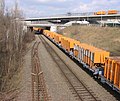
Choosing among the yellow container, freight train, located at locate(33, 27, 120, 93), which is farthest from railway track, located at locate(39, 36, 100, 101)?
the yellow container

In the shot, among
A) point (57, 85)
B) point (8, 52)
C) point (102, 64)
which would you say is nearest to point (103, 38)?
point (8, 52)

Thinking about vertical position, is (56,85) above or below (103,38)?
below

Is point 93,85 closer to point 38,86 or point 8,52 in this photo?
point 38,86

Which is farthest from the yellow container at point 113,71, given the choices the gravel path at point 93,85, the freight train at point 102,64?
the gravel path at point 93,85

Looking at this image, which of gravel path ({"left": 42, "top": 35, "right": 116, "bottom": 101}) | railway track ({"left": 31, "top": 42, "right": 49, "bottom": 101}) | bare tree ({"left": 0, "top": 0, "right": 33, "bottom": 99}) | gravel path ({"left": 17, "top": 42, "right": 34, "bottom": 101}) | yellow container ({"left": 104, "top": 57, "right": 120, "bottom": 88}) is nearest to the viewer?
yellow container ({"left": 104, "top": 57, "right": 120, "bottom": 88})

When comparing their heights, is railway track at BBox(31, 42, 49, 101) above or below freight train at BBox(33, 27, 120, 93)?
below

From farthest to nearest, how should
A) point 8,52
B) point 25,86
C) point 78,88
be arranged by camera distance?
1. point 8,52
2. point 25,86
3. point 78,88

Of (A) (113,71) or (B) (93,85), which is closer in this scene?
(A) (113,71)

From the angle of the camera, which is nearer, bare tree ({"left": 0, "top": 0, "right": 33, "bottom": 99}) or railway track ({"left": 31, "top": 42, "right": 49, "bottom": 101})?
railway track ({"left": 31, "top": 42, "right": 49, "bottom": 101})

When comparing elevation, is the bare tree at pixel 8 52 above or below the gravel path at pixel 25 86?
above

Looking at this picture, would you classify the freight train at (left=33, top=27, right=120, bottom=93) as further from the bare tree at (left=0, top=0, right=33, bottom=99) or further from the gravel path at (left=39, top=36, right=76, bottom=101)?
the bare tree at (left=0, top=0, right=33, bottom=99)

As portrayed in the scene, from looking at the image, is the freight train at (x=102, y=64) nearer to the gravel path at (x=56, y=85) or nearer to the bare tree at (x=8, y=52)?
the gravel path at (x=56, y=85)

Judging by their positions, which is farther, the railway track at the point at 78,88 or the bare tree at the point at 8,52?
the bare tree at the point at 8,52

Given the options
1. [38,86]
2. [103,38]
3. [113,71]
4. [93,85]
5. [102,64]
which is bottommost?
[93,85]
